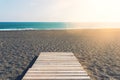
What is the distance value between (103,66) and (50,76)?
3620 mm

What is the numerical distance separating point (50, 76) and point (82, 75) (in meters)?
0.82

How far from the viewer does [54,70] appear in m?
6.49

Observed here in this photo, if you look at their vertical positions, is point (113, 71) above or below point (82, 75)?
below

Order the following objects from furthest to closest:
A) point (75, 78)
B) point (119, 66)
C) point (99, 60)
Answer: point (99, 60) < point (119, 66) < point (75, 78)

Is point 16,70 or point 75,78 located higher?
point 75,78

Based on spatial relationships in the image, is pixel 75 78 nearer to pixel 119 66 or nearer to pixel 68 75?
pixel 68 75

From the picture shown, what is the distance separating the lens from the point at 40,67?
6.98m

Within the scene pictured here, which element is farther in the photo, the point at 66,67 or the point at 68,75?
the point at 66,67

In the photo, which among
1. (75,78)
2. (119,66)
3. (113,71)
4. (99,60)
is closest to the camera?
(75,78)

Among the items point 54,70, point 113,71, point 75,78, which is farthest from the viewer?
point 113,71

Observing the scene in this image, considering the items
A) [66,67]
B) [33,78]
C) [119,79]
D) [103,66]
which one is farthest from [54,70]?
[103,66]

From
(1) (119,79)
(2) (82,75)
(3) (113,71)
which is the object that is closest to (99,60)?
(3) (113,71)

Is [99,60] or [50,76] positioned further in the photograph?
[99,60]

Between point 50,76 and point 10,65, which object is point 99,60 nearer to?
point 10,65
